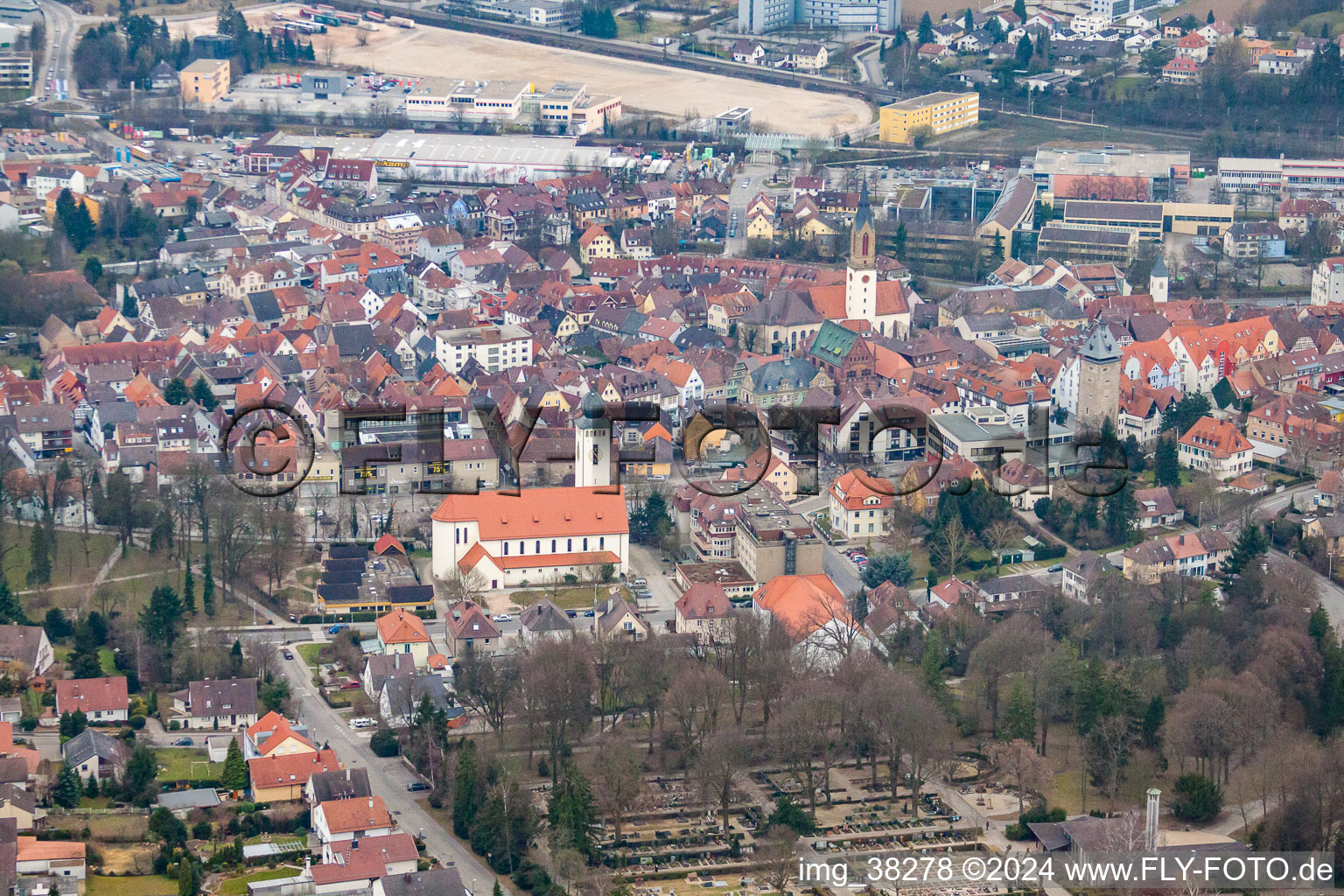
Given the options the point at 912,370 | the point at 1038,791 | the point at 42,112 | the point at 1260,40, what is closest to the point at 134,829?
the point at 1038,791

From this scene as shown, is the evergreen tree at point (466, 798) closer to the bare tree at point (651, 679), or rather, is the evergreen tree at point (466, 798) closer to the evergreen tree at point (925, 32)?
the bare tree at point (651, 679)

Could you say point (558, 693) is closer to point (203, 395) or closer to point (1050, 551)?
point (1050, 551)

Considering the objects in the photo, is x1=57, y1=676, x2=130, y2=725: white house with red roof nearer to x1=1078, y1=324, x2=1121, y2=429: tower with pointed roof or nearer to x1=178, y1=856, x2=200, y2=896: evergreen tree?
x1=178, y1=856, x2=200, y2=896: evergreen tree

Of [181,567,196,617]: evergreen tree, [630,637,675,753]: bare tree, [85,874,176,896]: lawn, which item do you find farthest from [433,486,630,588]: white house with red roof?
[85,874,176,896]: lawn

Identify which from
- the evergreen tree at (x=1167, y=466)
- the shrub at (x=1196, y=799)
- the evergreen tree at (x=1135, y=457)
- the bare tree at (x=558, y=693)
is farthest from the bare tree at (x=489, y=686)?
the evergreen tree at (x=1135, y=457)

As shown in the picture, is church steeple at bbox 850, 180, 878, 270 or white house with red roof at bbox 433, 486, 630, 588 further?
church steeple at bbox 850, 180, 878, 270

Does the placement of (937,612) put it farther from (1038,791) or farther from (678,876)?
(678,876)
